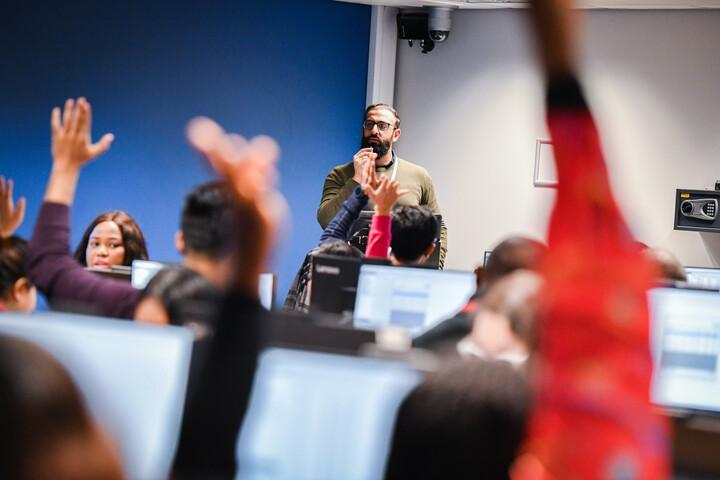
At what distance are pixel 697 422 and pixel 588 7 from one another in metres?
6.58

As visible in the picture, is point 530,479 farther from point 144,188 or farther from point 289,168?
point 289,168

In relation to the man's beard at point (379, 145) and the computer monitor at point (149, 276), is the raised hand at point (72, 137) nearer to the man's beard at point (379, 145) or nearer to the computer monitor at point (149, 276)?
the computer monitor at point (149, 276)

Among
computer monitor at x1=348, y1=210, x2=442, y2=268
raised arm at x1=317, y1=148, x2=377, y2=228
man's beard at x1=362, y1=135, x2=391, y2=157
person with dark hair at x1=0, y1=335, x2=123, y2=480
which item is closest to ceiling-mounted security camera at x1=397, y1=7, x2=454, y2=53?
man's beard at x1=362, y1=135, x2=391, y2=157

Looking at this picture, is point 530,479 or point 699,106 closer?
point 530,479

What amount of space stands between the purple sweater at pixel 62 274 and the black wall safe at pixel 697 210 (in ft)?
18.2

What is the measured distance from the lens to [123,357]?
1569mm

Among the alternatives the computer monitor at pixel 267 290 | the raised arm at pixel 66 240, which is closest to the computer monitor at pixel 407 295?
the computer monitor at pixel 267 290

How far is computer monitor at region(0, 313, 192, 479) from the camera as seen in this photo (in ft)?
5.03

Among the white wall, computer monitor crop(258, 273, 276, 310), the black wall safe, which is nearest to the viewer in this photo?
computer monitor crop(258, 273, 276, 310)

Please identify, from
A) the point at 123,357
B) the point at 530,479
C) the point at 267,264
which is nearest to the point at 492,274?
the point at 123,357

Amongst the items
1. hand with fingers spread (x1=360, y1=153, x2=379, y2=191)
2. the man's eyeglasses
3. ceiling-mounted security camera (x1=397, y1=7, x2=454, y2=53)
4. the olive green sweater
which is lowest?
hand with fingers spread (x1=360, y1=153, x2=379, y2=191)

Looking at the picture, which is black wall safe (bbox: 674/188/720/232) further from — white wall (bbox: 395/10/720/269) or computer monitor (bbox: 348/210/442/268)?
computer monitor (bbox: 348/210/442/268)

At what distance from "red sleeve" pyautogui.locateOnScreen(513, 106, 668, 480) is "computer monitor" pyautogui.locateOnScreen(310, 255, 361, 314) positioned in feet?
9.60

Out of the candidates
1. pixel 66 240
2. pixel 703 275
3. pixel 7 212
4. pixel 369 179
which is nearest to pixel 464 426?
pixel 66 240
